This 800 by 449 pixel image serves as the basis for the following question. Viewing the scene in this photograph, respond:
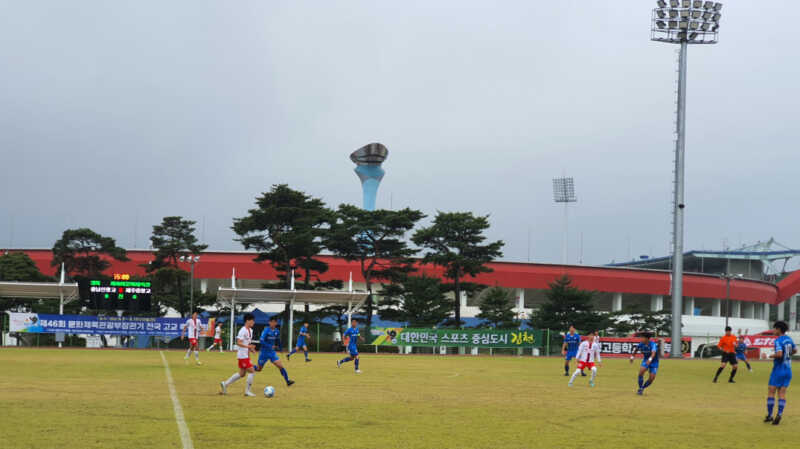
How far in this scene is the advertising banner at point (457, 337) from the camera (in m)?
55.7

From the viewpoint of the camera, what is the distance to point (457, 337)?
56250 mm

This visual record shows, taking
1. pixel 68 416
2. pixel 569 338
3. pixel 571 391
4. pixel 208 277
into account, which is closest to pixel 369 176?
pixel 208 277

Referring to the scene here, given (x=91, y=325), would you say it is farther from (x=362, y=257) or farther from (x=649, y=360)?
(x=649, y=360)

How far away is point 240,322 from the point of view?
63.1 meters

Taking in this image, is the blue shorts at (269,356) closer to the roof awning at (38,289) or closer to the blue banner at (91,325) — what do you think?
the blue banner at (91,325)

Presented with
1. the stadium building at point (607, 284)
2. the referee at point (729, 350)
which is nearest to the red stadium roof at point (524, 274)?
the stadium building at point (607, 284)

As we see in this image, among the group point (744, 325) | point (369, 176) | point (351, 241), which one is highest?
point (369, 176)

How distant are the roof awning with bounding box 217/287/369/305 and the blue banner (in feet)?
12.8

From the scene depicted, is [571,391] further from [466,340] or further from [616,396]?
[466,340]

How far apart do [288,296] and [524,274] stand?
35432mm

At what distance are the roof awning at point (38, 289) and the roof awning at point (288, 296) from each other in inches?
370

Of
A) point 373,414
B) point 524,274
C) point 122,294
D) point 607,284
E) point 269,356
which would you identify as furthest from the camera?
point 607,284

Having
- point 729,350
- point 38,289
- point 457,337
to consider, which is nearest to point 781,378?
point 729,350

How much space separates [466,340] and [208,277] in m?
33.2
